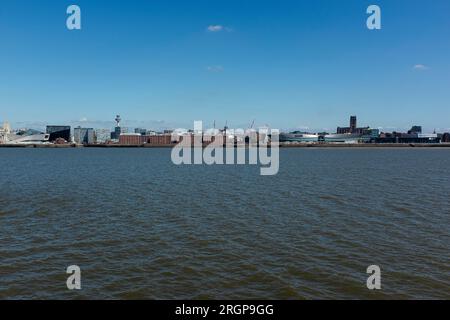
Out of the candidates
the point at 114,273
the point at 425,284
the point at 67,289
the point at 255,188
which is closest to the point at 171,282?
the point at 114,273

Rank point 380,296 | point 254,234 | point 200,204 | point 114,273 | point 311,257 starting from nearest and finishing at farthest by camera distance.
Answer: point 380,296
point 114,273
point 311,257
point 254,234
point 200,204

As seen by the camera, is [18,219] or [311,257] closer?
[311,257]

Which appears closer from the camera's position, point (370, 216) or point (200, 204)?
point (370, 216)

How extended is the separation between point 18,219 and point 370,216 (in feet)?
78.2

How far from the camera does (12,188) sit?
3975cm

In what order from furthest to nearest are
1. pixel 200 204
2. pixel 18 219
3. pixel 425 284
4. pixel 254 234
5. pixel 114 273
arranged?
pixel 200 204 → pixel 18 219 → pixel 254 234 → pixel 114 273 → pixel 425 284

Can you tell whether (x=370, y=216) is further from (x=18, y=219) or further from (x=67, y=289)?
(x=18, y=219)

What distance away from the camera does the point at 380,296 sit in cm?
1244

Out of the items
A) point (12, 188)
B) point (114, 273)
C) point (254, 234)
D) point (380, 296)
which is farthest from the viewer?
point (12, 188)
